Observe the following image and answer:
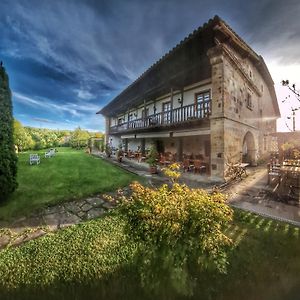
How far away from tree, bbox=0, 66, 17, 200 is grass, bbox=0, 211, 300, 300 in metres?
2.83

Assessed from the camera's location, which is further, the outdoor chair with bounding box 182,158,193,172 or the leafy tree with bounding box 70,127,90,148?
the leafy tree with bounding box 70,127,90,148

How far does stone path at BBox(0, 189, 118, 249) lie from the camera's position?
3.89 m

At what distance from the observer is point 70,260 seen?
10.2 ft

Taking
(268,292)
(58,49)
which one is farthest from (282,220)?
(58,49)

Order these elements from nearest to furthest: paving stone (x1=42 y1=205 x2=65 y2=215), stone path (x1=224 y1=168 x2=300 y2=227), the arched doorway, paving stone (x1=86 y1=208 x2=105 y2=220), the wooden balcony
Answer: stone path (x1=224 y1=168 x2=300 y2=227)
paving stone (x1=86 y1=208 x2=105 y2=220)
paving stone (x1=42 y1=205 x2=65 y2=215)
the wooden balcony
the arched doorway

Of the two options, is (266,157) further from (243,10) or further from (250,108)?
→ (243,10)

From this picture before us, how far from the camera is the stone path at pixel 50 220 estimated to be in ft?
12.8

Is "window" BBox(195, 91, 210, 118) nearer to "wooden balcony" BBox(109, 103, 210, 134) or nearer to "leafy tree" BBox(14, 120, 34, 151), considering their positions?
"wooden balcony" BBox(109, 103, 210, 134)

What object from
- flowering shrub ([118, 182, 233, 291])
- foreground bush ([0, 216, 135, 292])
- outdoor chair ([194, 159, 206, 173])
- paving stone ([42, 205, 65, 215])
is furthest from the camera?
outdoor chair ([194, 159, 206, 173])

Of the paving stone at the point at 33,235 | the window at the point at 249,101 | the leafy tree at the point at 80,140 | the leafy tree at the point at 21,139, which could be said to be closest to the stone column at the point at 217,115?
the window at the point at 249,101

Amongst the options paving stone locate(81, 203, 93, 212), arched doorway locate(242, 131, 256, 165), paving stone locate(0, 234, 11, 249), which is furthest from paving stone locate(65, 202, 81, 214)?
arched doorway locate(242, 131, 256, 165)

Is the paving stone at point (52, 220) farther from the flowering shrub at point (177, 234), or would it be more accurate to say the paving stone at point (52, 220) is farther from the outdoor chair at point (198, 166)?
the outdoor chair at point (198, 166)

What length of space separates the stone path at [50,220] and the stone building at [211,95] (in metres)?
6.44

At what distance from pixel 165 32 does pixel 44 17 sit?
5.15 m
